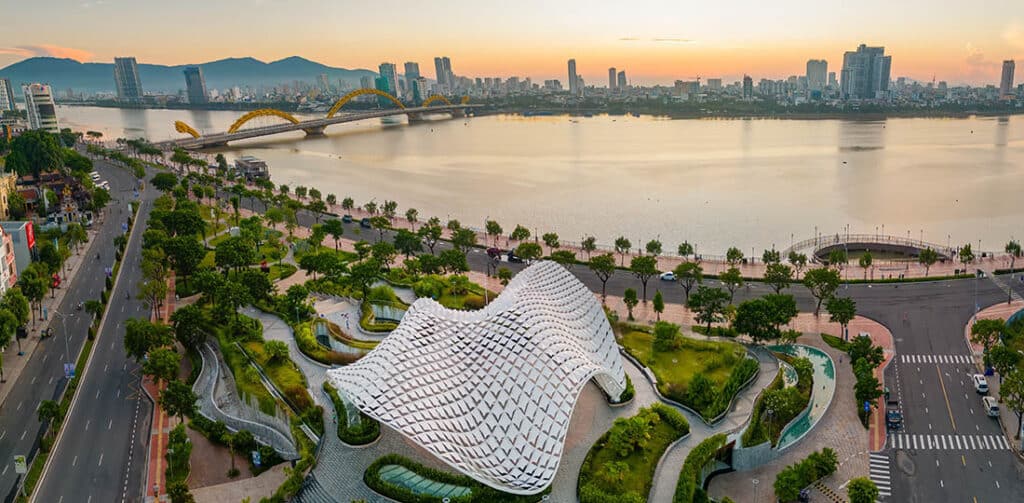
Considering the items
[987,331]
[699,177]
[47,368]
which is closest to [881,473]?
[987,331]

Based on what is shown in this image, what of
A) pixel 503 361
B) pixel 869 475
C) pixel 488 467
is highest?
pixel 503 361

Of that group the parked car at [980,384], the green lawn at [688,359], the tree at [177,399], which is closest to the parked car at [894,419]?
the parked car at [980,384]

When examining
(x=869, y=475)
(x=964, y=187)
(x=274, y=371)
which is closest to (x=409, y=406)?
(x=274, y=371)

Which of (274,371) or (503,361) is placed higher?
(503,361)

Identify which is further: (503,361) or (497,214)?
(497,214)

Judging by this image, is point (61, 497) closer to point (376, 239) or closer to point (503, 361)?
point (503, 361)

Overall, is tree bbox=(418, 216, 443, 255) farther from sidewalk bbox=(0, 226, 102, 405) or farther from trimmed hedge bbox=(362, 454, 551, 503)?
trimmed hedge bbox=(362, 454, 551, 503)

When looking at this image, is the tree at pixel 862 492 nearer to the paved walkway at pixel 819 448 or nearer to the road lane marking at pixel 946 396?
the paved walkway at pixel 819 448
